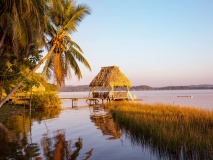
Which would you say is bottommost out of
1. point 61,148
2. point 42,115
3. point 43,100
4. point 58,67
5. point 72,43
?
point 61,148

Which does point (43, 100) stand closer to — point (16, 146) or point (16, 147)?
point (16, 146)

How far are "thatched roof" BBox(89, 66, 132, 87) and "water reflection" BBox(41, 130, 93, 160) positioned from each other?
1967cm

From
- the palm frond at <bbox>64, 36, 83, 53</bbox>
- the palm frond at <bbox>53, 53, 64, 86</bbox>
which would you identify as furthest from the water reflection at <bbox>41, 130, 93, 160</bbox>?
the palm frond at <bbox>64, 36, 83, 53</bbox>

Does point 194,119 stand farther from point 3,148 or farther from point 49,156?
point 3,148

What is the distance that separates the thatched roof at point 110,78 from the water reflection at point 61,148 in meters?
19.7

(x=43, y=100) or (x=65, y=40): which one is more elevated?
(x=65, y=40)

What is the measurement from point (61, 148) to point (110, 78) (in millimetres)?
21951

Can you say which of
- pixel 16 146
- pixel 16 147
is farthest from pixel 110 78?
pixel 16 147

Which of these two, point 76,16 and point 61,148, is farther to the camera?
point 76,16

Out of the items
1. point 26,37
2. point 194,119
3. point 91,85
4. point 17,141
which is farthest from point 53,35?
point 91,85

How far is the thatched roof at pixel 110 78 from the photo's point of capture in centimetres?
2961

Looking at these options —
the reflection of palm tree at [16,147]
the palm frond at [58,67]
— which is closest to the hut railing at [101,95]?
the palm frond at [58,67]

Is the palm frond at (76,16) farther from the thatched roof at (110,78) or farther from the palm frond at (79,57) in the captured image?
the thatched roof at (110,78)

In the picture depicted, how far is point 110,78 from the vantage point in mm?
29609
